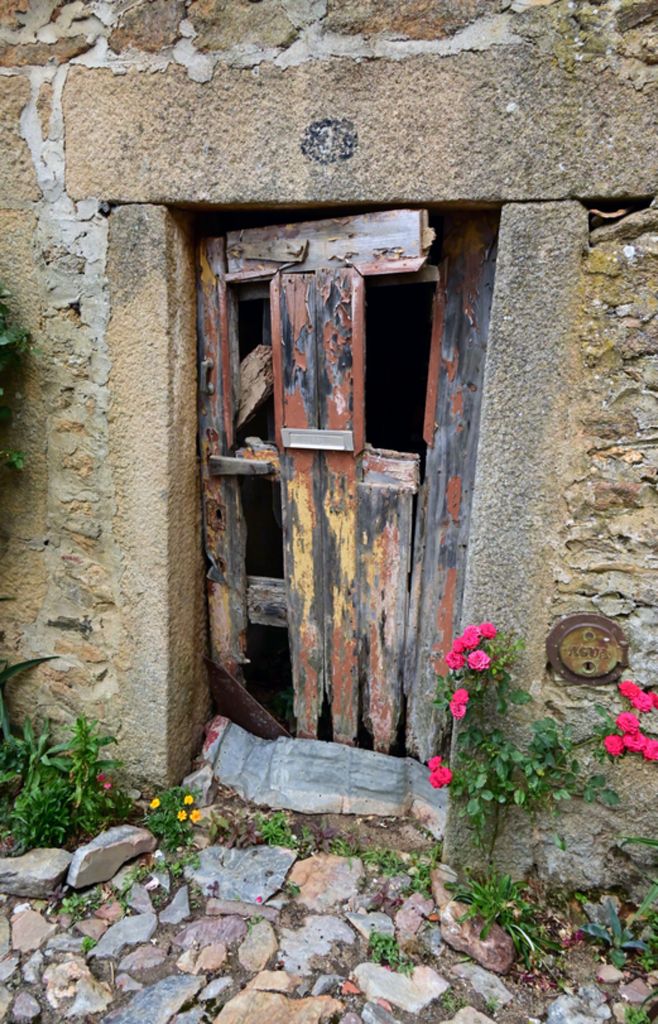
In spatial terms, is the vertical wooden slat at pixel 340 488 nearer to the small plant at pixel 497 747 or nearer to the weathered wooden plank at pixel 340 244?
the weathered wooden plank at pixel 340 244

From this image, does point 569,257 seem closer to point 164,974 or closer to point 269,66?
point 269,66

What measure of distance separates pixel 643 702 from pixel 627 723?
7 cm

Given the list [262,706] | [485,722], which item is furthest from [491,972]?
[262,706]

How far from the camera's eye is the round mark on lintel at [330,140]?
5.86 feet

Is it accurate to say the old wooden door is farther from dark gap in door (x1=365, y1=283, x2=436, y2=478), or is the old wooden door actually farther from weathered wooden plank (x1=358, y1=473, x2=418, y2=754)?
dark gap in door (x1=365, y1=283, x2=436, y2=478)

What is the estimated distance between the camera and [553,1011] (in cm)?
174

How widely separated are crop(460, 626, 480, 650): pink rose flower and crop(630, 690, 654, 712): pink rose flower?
1.47 ft

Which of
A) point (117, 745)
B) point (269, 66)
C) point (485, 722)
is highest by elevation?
point (269, 66)

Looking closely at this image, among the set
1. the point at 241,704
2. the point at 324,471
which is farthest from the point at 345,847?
the point at 324,471

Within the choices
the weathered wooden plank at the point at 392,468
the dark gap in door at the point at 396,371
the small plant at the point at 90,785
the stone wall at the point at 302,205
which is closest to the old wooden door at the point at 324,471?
the weathered wooden plank at the point at 392,468

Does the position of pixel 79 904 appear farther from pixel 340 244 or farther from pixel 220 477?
pixel 340 244

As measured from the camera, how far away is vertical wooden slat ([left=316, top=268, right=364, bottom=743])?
2.04m

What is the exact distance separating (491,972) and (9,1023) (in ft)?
4.34

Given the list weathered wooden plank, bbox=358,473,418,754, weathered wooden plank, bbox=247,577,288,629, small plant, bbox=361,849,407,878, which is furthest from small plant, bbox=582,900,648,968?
weathered wooden plank, bbox=247,577,288,629
